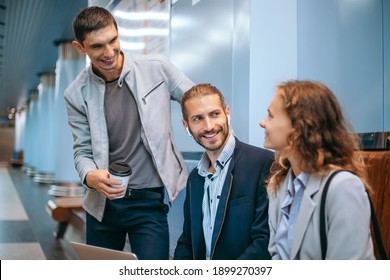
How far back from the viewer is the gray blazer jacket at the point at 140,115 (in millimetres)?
1444

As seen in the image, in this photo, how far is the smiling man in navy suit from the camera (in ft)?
3.78

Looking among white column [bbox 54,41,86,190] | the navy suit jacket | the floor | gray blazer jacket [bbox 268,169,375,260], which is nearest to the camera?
gray blazer jacket [bbox 268,169,375,260]

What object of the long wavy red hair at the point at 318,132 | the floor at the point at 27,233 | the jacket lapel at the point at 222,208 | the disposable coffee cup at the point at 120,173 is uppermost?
the long wavy red hair at the point at 318,132

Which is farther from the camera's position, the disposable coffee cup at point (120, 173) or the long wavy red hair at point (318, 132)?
the disposable coffee cup at point (120, 173)

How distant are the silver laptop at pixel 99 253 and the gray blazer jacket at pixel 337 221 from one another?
37 centimetres

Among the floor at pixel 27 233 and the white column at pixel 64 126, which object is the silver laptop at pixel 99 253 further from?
the white column at pixel 64 126

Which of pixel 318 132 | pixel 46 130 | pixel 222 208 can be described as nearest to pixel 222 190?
pixel 222 208

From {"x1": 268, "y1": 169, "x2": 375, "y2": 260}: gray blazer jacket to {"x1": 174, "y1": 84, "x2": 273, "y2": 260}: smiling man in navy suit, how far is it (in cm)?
23

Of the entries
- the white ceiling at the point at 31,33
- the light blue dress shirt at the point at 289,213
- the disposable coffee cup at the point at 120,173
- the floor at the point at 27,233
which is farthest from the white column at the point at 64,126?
the light blue dress shirt at the point at 289,213

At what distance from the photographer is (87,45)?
1370 mm

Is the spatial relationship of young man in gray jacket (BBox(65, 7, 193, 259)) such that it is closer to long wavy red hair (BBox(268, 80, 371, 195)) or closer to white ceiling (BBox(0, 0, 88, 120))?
long wavy red hair (BBox(268, 80, 371, 195))

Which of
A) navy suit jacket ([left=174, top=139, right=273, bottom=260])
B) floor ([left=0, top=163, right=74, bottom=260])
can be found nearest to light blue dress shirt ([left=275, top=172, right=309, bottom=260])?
navy suit jacket ([left=174, top=139, right=273, bottom=260])

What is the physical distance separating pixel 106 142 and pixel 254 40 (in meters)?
0.68

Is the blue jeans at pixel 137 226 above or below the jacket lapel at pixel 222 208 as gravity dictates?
below
